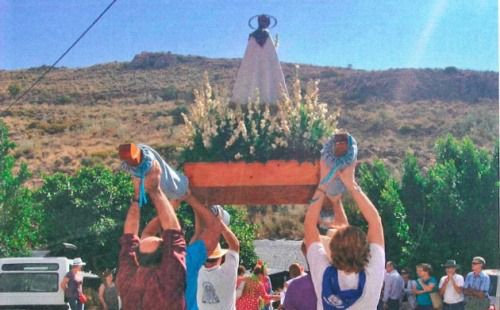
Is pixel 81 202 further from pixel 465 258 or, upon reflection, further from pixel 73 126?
pixel 73 126

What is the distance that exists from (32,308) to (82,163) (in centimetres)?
2661

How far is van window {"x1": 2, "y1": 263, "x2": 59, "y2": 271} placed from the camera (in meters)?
13.8

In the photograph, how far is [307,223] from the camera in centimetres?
394

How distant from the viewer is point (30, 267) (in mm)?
14039

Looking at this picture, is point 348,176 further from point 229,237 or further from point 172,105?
point 172,105

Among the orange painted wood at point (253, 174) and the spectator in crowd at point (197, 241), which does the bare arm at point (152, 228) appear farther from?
the orange painted wood at point (253, 174)

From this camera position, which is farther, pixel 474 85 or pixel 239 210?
pixel 474 85

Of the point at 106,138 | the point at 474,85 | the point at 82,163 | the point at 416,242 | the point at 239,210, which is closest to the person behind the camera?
the point at 416,242

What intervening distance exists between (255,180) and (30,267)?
33.6 feet

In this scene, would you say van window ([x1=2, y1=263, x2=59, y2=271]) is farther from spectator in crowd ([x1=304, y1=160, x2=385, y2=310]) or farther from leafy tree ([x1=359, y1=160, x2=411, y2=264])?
spectator in crowd ([x1=304, y1=160, x2=385, y2=310])

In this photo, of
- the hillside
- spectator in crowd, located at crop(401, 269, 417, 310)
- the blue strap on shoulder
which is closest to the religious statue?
the blue strap on shoulder

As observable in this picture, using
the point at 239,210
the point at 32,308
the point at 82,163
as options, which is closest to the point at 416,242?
the point at 239,210

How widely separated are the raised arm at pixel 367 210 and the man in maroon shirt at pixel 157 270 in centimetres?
84

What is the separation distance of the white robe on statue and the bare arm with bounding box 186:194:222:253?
782 mm
